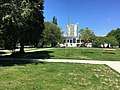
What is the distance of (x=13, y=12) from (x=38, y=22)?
12537mm

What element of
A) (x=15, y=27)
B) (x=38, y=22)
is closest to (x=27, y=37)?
(x=38, y=22)

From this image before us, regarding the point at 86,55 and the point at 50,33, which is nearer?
the point at 86,55

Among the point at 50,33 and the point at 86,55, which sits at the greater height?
the point at 50,33

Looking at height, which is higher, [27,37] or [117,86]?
[27,37]

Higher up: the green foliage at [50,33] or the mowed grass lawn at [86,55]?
the green foliage at [50,33]

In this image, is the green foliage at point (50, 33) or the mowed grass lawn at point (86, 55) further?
the green foliage at point (50, 33)

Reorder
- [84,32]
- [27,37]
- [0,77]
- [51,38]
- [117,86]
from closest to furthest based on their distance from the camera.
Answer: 1. [117,86]
2. [0,77]
3. [27,37]
4. [84,32]
5. [51,38]

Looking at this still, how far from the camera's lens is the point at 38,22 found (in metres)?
28.7

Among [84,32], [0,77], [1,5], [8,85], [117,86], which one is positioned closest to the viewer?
[8,85]

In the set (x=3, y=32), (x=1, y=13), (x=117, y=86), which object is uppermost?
(x=1, y=13)

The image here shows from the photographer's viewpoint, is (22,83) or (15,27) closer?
(22,83)

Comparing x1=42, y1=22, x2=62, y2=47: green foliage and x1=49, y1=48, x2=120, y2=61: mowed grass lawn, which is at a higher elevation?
x1=42, y1=22, x2=62, y2=47: green foliage

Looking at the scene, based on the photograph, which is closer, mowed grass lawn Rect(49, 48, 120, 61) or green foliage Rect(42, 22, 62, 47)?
mowed grass lawn Rect(49, 48, 120, 61)

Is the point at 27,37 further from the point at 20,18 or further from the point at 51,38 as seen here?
Answer: the point at 51,38
